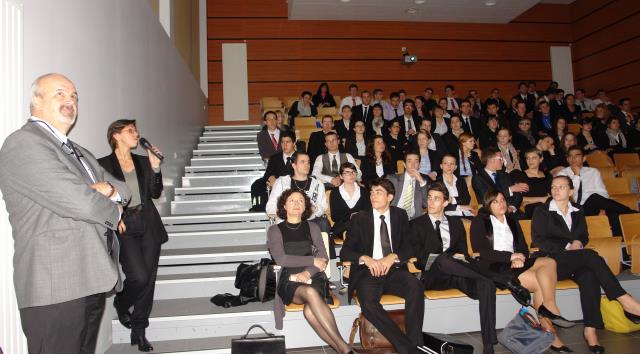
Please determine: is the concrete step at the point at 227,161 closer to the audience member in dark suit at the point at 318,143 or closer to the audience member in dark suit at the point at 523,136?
the audience member in dark suit at the point at 318,143

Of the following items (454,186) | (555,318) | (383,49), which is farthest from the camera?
(383,49)

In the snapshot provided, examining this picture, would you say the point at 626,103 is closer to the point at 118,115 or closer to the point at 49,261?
the point at 118,115

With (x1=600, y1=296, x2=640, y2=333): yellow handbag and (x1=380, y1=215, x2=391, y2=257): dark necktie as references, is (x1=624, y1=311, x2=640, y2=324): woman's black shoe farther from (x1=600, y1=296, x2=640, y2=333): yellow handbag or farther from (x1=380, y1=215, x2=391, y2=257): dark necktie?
(x1=380, y1=215, x2=391, y2=257): dark necktie

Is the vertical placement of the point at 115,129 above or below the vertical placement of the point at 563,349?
above

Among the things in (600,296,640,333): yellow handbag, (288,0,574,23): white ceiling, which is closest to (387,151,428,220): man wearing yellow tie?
(600,296,640,333): yellow handbag

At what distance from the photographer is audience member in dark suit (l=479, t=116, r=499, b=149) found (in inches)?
254

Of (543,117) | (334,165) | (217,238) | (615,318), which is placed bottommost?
(615,318)

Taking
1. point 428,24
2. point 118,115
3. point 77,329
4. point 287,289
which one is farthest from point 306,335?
point 428,24

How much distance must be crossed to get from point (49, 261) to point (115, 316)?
5.67 ft

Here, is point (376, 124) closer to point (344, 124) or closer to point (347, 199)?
point (344, 124)

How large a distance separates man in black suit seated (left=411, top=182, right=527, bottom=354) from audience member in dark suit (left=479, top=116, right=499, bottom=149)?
3.18 meters

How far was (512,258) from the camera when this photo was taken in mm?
3404

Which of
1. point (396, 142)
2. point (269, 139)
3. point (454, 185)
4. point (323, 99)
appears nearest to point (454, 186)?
point (454, 185)

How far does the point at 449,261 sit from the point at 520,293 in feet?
1.69
